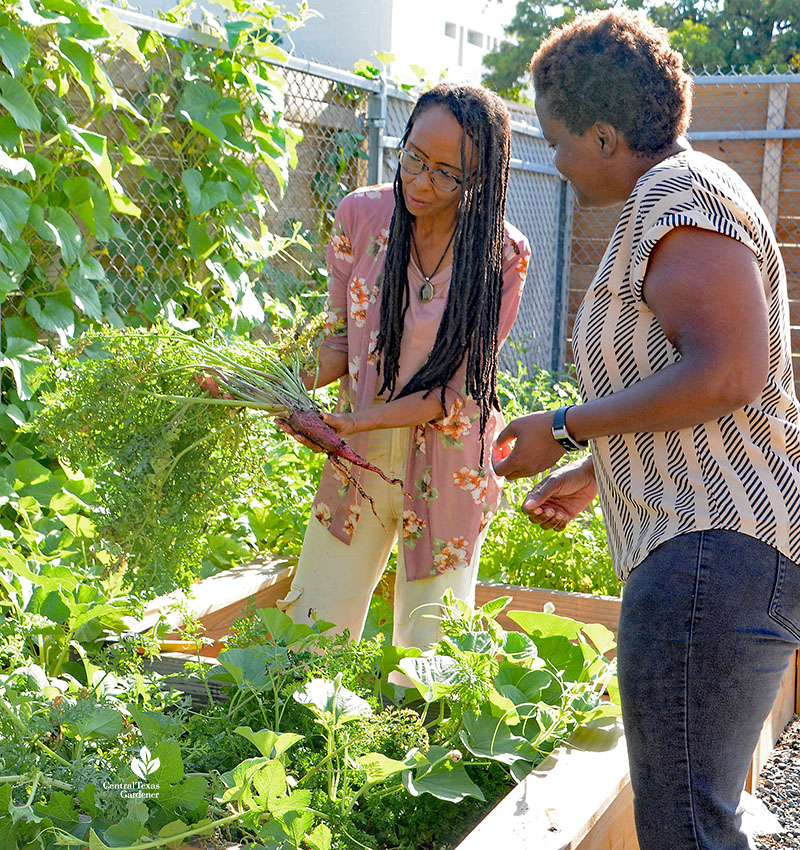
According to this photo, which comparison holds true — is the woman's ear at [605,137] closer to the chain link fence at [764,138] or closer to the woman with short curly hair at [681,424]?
the woman with short curly hair at [681,424]

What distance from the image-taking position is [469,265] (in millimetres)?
2238

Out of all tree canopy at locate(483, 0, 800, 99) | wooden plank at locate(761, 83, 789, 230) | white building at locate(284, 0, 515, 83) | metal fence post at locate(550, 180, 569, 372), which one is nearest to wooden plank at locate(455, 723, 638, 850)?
metal fence post at locate(550, 180, 569, 372)

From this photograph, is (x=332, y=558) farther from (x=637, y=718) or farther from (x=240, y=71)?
(x=240, y=71)

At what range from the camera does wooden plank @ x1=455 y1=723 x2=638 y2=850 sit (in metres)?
1.59

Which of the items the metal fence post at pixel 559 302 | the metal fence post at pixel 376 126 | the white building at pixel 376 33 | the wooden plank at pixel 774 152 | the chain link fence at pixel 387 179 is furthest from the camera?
the white building at pixel 376 33

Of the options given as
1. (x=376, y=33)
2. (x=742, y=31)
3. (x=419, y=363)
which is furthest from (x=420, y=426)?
(x=742, y=31)

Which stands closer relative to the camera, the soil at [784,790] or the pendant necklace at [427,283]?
the pendant necklace at [427,283]

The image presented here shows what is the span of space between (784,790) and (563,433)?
72.4 inches

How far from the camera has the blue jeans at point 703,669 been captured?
4.39 feet

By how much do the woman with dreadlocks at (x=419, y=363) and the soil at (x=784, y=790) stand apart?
1053 mm

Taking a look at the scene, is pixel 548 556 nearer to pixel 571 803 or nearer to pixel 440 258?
pixel 440 258

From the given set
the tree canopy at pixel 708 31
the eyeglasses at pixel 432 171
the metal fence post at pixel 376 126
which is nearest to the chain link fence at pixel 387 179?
the metal fence post at pixel 376 126

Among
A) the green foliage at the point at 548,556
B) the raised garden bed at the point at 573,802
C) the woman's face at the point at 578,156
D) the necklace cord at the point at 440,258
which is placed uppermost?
the woman's face at the point at 578,156

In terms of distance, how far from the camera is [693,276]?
1283 millimetres
